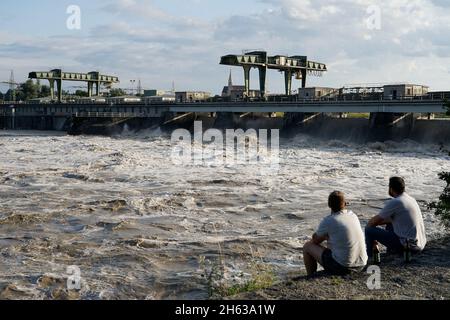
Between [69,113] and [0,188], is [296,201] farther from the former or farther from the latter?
[69,113]

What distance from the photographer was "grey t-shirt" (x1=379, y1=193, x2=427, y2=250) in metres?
7.65

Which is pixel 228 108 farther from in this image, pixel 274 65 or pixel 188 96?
pixel 188 96

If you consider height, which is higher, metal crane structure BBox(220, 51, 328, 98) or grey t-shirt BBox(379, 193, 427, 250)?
metal crane structure BBox(220, 51, 328, 98)

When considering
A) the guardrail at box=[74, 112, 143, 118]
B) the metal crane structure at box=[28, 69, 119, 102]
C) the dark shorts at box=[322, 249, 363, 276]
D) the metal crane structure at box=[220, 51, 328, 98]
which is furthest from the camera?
the metal crane structure at box=[28, 69, 119, 102]

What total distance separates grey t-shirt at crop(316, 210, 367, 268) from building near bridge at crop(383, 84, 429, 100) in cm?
3964

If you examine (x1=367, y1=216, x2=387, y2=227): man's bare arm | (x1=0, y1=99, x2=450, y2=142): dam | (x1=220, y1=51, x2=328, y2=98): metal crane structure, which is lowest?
(x1=367, y1=216, x2=387, y2=227): man's bare arm

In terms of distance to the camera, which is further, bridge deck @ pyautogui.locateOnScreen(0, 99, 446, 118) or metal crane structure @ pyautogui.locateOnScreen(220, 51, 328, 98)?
metal crane structure @ pyautogui.locateOnScreen(220, 51, 328, 98)

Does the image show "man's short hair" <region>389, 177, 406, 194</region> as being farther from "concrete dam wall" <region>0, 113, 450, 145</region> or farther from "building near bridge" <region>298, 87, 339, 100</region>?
"building near bridge" <region>298, 87, 339, 100</region>

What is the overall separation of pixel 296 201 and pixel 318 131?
3322 cm

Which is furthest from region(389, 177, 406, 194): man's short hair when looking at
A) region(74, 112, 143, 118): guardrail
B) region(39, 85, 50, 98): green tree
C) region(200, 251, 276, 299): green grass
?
region(39, 85, 50, 98): green tree

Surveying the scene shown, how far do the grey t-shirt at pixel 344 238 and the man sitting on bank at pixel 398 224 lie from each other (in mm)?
883

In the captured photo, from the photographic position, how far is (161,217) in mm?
15102
